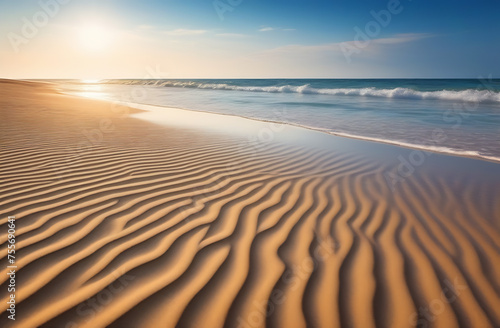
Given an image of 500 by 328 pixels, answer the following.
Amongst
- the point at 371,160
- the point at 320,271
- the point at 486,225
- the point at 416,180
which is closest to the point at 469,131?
the point at 371,160

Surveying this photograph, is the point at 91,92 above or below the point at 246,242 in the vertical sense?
above

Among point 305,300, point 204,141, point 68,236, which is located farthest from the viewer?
point 204,141

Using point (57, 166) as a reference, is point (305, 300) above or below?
below

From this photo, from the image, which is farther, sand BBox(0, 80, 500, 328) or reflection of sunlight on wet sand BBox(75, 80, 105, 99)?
reflection of sunlight on wet sand BBox(75, 80, 105, 99)

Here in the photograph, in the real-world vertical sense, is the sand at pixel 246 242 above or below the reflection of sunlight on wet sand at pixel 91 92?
below

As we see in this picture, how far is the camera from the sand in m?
1.62

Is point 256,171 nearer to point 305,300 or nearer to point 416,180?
point 416,180

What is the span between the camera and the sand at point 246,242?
1.62 meters

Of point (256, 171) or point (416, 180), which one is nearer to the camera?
point (416, 180)

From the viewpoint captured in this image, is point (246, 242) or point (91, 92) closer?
point (246, 242)

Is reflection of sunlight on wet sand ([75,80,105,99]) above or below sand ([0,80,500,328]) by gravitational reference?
above

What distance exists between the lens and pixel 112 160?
4.38 m

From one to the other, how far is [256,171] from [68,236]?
2.56m

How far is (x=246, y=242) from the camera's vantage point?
2.28 m
